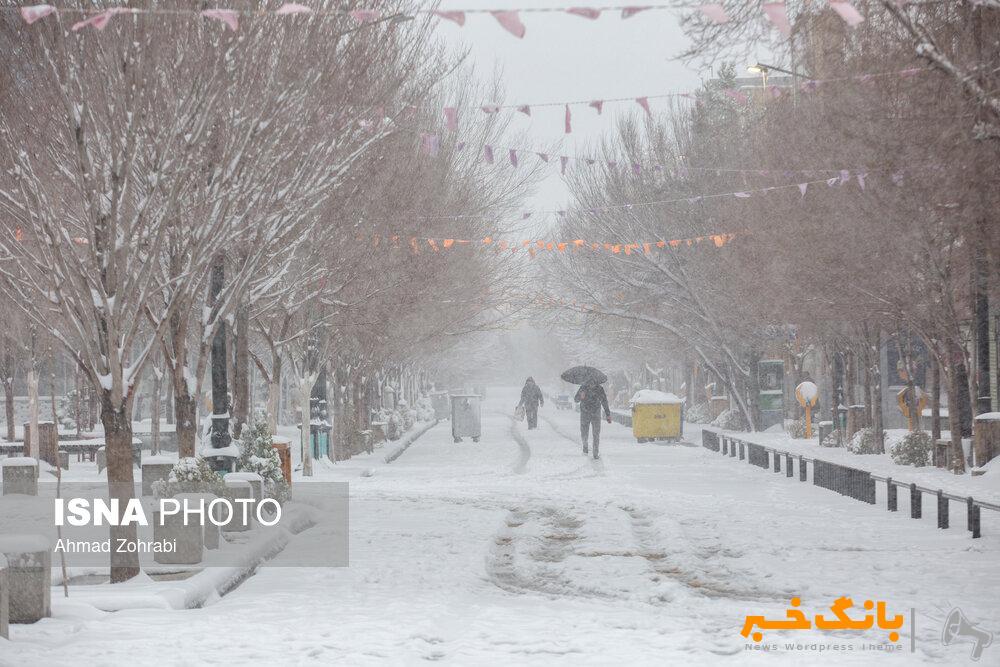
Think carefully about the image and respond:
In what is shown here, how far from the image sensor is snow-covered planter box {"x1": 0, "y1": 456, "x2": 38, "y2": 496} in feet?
70.3

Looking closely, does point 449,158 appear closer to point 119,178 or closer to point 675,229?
point 675,229

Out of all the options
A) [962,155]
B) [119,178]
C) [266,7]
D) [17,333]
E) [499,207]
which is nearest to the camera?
[119,178]

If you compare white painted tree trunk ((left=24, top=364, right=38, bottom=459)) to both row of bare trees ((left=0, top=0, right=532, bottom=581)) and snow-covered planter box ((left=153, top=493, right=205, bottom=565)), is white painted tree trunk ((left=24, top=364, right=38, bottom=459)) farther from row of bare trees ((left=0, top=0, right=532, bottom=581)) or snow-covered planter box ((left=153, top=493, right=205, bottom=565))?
snow-covered planter box ((left=153, top=493, right=205, bottom=565))

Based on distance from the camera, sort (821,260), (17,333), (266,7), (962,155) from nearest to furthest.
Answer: (266,7) → (962,155) → (821,260) → (17,333)

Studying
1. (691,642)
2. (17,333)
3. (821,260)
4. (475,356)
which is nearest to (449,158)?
(821,260)

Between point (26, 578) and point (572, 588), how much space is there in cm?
421

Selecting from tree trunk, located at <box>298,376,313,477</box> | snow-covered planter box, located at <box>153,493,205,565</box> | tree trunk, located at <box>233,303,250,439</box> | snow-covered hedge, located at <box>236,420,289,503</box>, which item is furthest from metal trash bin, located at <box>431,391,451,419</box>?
snow-covered planter box, located at <box>153,493,205,565</box>

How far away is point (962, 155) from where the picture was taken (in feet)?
45.9

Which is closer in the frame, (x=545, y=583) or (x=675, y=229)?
(x=545, y=583)

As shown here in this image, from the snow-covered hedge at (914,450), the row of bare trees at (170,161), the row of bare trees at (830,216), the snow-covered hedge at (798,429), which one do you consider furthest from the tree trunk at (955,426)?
the snow-covered hedge at (798,429)

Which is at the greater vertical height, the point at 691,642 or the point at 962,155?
the point at 962,155

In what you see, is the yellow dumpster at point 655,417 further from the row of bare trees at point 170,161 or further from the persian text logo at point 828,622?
the persian text logo at point 828,622

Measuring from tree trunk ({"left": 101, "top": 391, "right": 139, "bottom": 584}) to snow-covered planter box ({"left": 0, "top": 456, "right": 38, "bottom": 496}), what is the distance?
11.0 metres

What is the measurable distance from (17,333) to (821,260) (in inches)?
778
